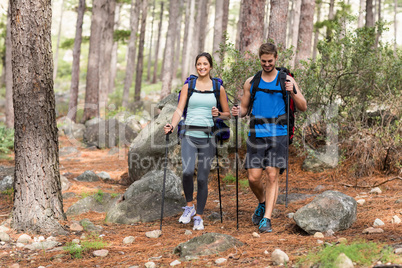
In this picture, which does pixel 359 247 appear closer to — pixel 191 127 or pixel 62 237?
pixel 191 127

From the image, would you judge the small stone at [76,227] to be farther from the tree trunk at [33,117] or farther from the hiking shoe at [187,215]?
the hiking shoe at [187,215]

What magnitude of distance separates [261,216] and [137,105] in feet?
61.1

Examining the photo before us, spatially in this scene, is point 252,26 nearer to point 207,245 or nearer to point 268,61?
point 268,61

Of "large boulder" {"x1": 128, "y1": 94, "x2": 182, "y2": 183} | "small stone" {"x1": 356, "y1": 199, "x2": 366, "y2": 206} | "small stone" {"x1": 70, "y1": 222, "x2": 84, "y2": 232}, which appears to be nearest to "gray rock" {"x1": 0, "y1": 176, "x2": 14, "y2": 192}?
"large boulder" {"x1": 128, "y1": 94, "x2": 182, "y2": 183}

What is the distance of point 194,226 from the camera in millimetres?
5078

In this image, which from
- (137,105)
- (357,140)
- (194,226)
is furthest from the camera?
(137,105)

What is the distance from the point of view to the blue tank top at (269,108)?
4730 mm

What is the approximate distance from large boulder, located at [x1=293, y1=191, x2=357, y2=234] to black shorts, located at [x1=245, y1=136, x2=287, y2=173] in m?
0.61

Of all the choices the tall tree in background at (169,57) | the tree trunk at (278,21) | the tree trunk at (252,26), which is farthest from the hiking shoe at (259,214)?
the tall tree in background at (169,57)

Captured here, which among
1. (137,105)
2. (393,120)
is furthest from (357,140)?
(137,105)

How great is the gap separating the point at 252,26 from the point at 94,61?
1011 cm

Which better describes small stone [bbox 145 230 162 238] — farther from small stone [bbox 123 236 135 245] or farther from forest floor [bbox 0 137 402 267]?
small stone [bbox 123 236 135 245]

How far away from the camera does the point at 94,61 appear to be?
17.4 metres

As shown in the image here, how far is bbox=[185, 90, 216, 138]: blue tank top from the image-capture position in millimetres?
5113
